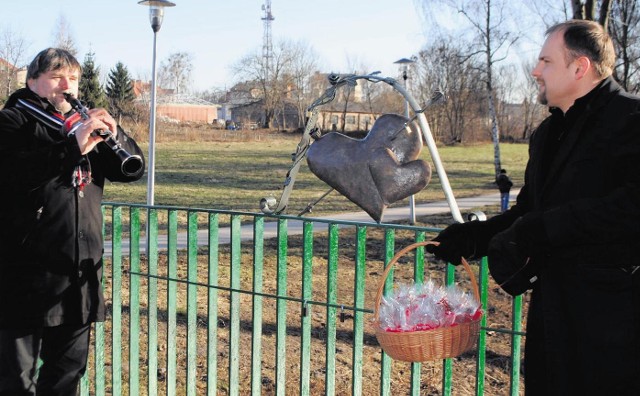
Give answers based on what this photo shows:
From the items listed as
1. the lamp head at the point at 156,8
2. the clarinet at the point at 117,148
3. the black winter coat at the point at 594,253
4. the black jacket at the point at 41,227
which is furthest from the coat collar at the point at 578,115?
the lamp head at the point at 156,8

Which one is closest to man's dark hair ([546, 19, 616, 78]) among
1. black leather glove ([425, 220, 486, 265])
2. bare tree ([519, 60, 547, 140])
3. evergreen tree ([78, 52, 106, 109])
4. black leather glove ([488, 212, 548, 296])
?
black leather glove ([488, 212, 548, 296])

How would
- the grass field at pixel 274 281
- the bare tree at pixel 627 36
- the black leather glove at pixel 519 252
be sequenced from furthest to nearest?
the bare tree at pixel 627 36
the grass field at pixel 274 281
the black leather glove at pixel 519 252

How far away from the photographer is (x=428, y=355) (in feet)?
7.89

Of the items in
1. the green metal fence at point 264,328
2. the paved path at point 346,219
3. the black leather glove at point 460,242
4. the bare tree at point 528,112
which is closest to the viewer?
the black leather glove at point 460,242

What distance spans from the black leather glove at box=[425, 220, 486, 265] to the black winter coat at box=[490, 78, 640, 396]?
12.5 inches

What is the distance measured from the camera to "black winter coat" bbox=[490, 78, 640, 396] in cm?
204

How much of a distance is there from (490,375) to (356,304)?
7.49 ft

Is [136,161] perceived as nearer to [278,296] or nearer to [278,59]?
[278,296]

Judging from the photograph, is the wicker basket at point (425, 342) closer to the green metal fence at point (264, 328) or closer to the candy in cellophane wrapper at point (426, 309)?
the candy in cellophane wrapper at point (426, 309)

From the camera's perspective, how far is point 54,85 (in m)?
3.06

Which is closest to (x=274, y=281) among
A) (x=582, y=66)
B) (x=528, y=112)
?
(x=582, y=66)

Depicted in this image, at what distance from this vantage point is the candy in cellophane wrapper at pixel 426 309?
2438 millimetres

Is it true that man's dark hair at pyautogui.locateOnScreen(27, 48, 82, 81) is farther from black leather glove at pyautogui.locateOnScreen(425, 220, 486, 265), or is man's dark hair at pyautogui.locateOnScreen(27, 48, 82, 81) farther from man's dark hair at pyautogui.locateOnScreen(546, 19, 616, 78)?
man's dark hair at pyautogui.locateOnScreen(546, 19, 616, 78)

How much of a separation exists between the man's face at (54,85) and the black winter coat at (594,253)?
1.94 metres
